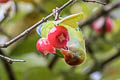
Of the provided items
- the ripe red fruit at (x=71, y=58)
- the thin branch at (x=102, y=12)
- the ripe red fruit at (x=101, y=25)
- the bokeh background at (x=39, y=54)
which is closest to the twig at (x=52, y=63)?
the bokeh background at (x=39, y=54)

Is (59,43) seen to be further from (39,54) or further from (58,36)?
(39,54)

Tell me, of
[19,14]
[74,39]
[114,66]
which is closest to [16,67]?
[19,14]

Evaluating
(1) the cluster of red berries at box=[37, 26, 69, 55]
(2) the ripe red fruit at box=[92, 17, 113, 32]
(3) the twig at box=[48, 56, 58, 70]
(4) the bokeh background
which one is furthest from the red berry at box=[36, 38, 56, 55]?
(2) the ripe red fruit at box=[92, 17, 113, 32]

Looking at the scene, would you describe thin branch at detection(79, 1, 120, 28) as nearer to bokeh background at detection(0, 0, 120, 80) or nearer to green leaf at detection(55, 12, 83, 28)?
bokeh background at detection(0, 0, 120, 80)

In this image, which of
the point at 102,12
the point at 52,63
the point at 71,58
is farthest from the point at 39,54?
the point at 71,58

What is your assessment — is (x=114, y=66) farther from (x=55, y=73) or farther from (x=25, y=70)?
(x=25, y=70)
